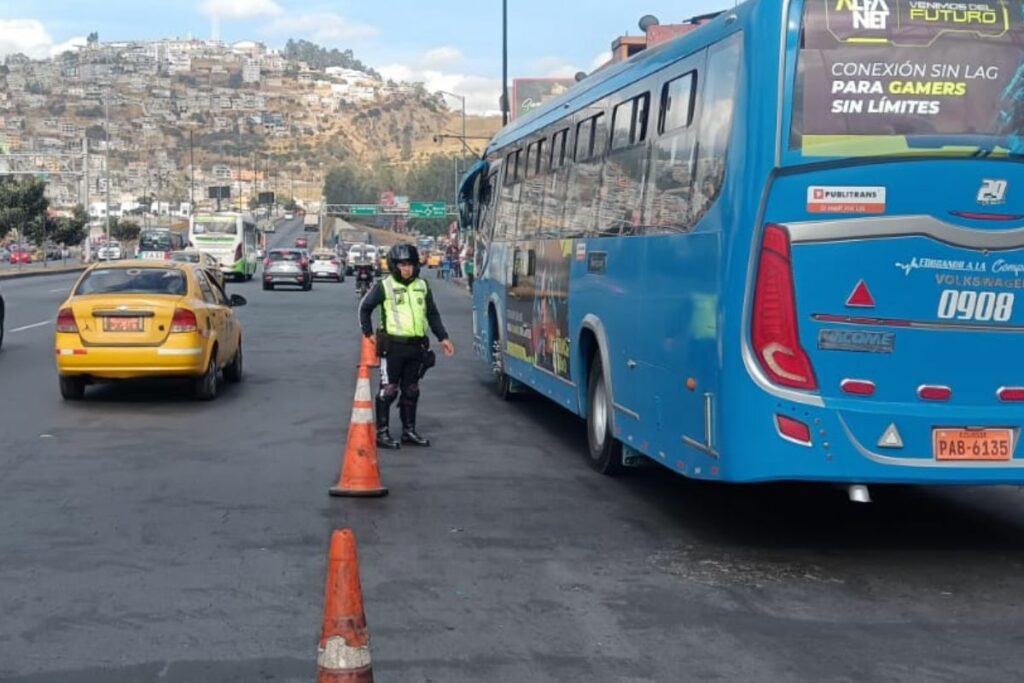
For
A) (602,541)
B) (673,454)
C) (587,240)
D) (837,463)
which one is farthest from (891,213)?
(587,240)

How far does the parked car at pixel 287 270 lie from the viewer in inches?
2020

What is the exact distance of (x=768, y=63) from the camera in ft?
25.0

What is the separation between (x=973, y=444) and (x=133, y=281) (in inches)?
414

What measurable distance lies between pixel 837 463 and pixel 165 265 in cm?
1045

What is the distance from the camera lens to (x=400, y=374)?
1234 centimetres

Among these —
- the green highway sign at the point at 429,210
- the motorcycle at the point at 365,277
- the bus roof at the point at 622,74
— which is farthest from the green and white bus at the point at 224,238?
the green highway sign at the point at 429,210

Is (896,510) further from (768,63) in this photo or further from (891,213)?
(768,63)

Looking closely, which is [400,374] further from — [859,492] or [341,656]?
[341,656]

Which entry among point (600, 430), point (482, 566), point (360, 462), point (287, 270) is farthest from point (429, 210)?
point (482, 566)

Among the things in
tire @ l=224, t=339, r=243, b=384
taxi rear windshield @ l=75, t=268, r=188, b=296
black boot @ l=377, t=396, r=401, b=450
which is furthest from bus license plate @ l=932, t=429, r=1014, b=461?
tire @ l=224, t=339, r=243, b=384

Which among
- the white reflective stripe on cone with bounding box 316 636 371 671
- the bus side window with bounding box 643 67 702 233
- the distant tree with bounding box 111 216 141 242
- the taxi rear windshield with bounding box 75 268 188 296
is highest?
the bus side window with bounding box 643 67 702 233

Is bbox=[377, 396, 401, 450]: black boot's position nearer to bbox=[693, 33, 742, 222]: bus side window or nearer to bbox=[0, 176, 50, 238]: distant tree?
bbox=[693, 33, 742, 222]: bus side window

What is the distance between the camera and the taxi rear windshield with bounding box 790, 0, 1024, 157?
760 cm

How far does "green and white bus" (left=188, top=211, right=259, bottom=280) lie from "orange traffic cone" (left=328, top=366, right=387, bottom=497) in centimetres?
4765
